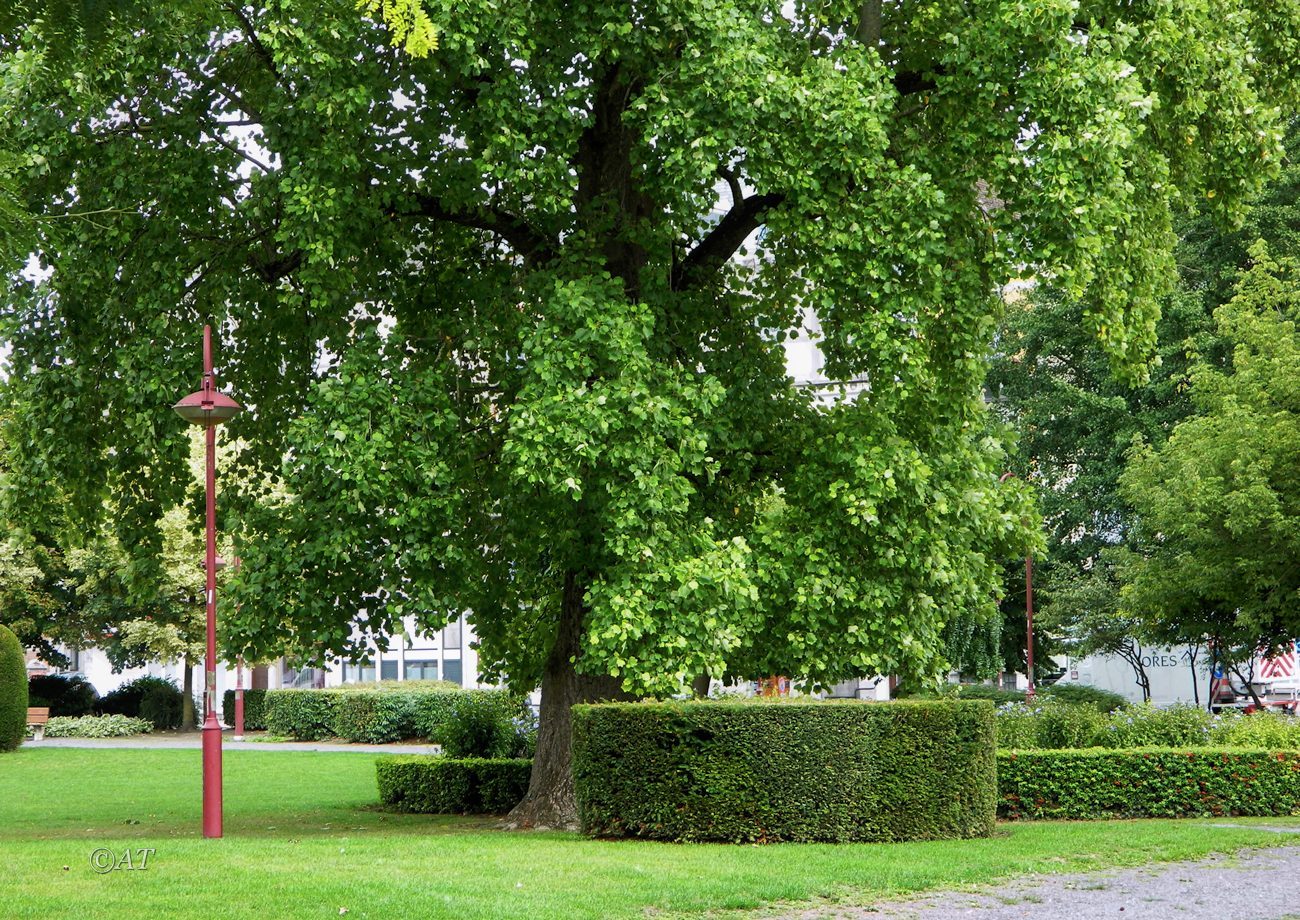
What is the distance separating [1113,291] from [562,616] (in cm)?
696

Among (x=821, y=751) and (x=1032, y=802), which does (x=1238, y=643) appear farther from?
(x=821, y=751)

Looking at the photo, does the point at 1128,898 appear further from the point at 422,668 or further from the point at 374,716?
the point at 422,668

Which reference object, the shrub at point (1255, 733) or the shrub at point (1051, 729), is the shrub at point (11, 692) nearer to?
the shrub at point (1051, 729)

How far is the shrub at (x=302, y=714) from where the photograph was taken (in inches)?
1495

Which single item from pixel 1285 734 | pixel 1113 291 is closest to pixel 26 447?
pixel 1113 291

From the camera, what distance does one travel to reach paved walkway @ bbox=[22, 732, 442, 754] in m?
33.2

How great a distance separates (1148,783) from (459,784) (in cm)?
867

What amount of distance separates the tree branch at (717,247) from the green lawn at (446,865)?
6339 mm

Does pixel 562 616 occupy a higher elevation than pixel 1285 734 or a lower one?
higher

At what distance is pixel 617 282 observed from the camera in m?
14.1

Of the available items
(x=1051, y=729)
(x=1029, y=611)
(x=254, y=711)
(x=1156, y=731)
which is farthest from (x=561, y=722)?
(x=254, y=711)

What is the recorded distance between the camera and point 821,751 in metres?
13.7

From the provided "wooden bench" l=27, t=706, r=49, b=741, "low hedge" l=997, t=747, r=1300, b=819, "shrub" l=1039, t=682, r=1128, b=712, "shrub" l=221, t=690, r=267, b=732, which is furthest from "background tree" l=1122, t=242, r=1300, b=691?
"wooden bench" l=27, t=706, r=49, b=741

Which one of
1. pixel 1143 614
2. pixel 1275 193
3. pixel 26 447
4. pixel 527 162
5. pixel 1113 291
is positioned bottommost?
pixel 1143 614
